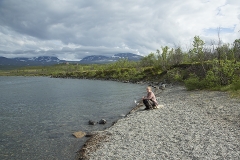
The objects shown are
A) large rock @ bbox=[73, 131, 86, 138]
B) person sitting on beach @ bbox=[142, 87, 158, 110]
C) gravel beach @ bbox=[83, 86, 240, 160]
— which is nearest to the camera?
gravel beach @ bbox=[83, 86, 240, 160]

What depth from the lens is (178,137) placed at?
15.5 meters

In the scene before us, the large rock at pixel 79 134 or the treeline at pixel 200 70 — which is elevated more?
the treeline at pixel 200 70

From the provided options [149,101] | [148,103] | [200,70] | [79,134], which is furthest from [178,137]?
[200,70]

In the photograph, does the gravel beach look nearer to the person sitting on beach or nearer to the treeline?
the person sitting on beach

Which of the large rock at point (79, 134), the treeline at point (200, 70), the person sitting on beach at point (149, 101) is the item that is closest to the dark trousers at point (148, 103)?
the person sitting on beach at point (149, 101)

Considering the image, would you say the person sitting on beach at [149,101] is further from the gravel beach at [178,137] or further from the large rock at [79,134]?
the large rock at [79,134]

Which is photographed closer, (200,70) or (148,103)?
(148,103)

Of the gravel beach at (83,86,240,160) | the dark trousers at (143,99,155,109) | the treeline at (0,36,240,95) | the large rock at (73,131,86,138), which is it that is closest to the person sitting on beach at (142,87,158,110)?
the dark trousers at (143,99,155,109)

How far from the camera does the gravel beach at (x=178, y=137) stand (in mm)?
12648

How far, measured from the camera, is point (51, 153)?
55.5 ft

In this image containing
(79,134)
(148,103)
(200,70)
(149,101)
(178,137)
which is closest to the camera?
(178,137)

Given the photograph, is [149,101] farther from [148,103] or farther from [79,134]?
[79,134]

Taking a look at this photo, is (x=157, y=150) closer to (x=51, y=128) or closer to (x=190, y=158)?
(x=190, y=158)

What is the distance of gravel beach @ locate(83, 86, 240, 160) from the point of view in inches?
498
